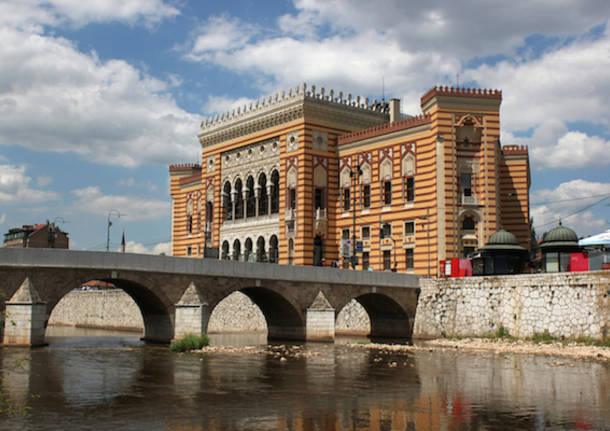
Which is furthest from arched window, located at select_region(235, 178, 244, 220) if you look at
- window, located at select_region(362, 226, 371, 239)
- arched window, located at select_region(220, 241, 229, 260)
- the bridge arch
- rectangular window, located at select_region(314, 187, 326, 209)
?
the bridge arch

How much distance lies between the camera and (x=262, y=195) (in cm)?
6562

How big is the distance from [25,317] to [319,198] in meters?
32.7

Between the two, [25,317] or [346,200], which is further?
[346,200]

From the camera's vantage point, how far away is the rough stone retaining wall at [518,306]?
3856cm

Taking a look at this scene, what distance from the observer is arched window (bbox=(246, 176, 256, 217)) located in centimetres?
6638

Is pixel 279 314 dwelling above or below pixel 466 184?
below

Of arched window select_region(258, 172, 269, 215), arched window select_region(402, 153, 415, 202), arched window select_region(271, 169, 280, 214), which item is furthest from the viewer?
arched window select_region(258, 172, 269, 215)

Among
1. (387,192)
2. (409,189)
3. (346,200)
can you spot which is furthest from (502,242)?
(346,200)

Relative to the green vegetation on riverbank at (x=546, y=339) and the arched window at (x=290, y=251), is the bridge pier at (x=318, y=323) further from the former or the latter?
the arched window at (x=290, y=251)

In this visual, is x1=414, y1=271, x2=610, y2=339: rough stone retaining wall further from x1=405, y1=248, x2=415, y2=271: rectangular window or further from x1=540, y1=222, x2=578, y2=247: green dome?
x1=405, y1=248, x2=415, y2=271: rectangular window

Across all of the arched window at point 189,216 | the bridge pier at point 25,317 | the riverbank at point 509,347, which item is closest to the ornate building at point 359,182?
the arched window at point 189,216

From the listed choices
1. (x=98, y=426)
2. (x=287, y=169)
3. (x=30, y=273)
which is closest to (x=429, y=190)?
(x=287, y=169)

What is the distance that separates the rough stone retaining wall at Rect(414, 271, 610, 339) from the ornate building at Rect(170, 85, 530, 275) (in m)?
5.40

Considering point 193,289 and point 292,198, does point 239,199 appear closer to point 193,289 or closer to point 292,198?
point 292,198
